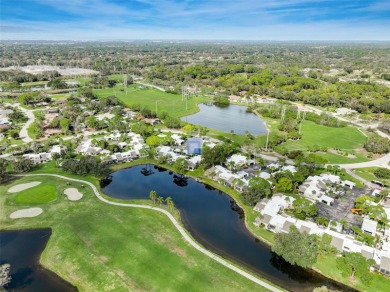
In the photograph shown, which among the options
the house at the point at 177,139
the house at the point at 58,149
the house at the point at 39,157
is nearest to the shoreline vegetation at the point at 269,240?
the house at the point at 177,139

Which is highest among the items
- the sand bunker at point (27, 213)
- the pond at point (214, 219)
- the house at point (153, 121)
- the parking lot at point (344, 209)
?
the house at point (153, 121)

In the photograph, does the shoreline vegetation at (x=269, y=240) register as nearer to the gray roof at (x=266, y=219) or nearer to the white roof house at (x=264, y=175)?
the gray roof at (x=266, y=219)

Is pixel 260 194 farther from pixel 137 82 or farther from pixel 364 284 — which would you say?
Answer: pixel 137 82

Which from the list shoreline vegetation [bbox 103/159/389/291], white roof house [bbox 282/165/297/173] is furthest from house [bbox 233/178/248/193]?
white roof house [bbox 282/165/297/173]

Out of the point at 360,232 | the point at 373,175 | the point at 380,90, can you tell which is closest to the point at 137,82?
the point at 380,90

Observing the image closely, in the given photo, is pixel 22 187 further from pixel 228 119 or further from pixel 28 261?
pixel 228 119

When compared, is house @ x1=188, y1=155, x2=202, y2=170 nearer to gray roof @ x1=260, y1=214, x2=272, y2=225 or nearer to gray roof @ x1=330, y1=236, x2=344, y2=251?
gray roof @ x1=260, y1=214, x2=272, y2=225
